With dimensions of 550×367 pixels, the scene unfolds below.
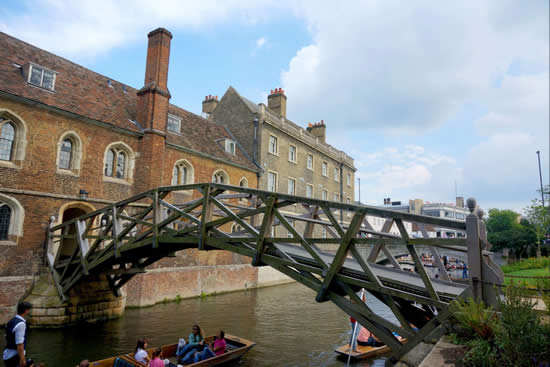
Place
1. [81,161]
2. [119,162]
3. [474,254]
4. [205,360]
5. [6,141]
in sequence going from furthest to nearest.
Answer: [119,162]
[81,161]
[6,141]
[205,360]
[474,254]

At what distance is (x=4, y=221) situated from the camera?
13188 mm

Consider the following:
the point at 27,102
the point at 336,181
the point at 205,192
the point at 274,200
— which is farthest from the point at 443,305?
the point at 336,181

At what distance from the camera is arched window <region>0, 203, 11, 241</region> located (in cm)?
1312

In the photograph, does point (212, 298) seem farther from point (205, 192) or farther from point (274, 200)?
point (274, 200)

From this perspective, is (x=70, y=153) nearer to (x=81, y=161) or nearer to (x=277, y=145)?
(x=81, y=161)

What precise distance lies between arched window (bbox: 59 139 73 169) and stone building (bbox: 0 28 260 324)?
43mm

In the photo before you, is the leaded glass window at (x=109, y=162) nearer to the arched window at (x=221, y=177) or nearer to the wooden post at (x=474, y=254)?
the arched window at (x=221, y=177)

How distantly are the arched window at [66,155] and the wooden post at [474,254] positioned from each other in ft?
50.3

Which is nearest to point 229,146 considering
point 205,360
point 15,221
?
point 15,221

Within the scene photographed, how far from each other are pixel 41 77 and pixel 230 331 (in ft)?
43.2

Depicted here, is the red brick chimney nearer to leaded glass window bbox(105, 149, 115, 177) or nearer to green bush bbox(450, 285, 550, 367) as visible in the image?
leaded glass window bbox(105, 149, 115, 177)

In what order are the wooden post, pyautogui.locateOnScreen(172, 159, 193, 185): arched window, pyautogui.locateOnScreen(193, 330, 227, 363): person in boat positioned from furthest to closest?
1. pyautogui.locateOnScreen(172, 159, 193, 185): arched window
2. pyautogui.locateOnScreen(193, 330, 227, 363): person in boat
3. the wooden post

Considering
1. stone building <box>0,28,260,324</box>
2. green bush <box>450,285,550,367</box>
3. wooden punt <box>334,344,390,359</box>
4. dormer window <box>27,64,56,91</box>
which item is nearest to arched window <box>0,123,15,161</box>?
stone building <box>0,28,260,324</box>

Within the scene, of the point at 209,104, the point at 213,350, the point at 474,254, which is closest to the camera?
the point at 474,254
